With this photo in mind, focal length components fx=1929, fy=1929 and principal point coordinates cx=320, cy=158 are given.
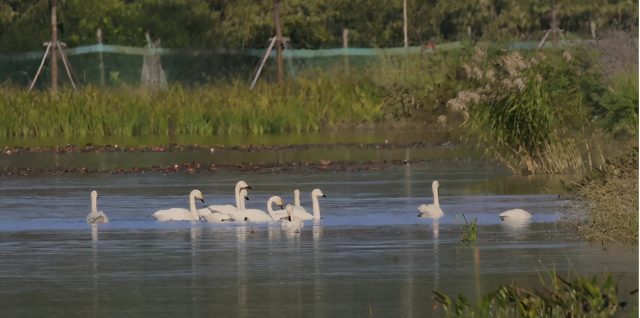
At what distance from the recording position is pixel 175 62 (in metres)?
56.0

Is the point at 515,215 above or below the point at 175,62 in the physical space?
below

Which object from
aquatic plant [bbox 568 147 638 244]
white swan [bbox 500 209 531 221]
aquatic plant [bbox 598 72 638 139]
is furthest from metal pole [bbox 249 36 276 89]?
aquatic plant [bbox 568 147 638 244]

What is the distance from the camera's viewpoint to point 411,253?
17875 millimetres

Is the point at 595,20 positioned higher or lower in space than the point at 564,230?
higher

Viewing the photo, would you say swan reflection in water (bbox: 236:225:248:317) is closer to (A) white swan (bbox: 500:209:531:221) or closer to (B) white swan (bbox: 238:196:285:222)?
(B) white swan (bbox: 238:196:285:222)

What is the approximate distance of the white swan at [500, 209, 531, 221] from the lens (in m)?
21.1

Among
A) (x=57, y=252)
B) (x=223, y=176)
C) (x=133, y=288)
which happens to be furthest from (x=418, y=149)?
(x=133, y=288)

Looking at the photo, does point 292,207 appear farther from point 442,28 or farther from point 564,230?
point 442,28

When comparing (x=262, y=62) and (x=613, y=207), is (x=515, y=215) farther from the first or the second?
(x=262, y=62)

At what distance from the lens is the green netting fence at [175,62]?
53.2 meters

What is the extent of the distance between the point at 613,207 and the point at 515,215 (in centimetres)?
329

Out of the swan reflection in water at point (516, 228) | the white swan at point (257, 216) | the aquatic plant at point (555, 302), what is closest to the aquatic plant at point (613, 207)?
the swan reflection in water at point (516, 228)

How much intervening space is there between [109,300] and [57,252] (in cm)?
380

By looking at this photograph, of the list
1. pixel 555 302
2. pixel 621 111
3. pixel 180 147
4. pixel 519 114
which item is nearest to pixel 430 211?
pixel 519 114
